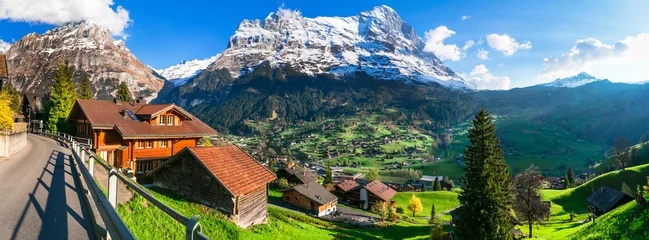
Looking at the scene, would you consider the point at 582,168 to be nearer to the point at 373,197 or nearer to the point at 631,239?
the point at 373,197

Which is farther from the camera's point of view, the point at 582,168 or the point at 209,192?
the point at 582,168

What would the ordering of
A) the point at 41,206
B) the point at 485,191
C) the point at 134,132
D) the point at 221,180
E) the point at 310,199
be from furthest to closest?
the point at 310,199
the point at 485,191
the point at 134,132
the point at 221,180
the point at 41,206

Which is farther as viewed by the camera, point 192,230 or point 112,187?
point 112,187

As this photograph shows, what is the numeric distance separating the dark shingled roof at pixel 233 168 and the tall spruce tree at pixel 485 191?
22.6m

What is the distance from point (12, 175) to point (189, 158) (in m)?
10.4

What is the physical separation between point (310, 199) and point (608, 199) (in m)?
57.0

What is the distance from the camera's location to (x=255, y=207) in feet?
84.0

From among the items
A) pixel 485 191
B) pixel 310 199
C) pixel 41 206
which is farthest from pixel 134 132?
pixel 310 199

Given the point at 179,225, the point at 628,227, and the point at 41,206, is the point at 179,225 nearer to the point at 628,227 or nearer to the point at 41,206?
the point at 41,206

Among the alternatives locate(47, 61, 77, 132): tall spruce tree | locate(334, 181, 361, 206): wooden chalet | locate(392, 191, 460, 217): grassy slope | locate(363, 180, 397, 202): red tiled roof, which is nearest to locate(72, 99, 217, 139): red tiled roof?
locate(47, 61, 77, 132): tall spruce tree

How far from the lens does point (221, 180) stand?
73.4ft

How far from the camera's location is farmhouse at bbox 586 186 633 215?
55500mm

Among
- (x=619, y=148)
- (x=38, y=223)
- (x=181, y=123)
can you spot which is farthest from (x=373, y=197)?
(x=619, y=148)

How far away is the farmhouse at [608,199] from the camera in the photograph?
55.5 m
